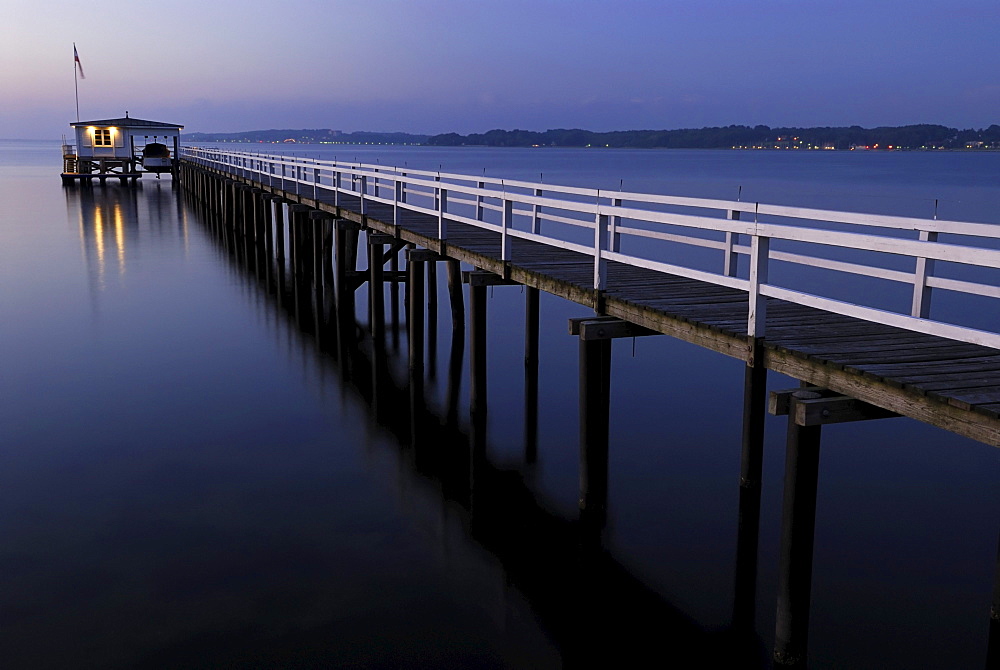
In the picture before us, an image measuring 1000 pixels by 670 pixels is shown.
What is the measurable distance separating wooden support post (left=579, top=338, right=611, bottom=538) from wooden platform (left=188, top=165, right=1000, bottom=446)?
478mm

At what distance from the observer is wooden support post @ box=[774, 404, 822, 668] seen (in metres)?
5.92

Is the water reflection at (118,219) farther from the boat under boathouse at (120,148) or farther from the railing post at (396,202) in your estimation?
the railing post at (396,202)

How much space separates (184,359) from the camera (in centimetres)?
1661

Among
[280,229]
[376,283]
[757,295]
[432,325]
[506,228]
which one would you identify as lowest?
[432,325]

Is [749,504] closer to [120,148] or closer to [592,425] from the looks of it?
[592,425]

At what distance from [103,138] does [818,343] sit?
63459mm

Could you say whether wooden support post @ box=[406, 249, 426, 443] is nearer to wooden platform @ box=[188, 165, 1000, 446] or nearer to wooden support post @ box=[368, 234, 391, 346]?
wooden support post @ box=[368, 234, 391, 346]

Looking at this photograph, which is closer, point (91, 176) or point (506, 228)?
point (506, 228)

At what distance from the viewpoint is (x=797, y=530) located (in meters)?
6.01

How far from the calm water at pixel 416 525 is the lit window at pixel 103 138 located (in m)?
49.5

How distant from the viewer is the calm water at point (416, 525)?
7293 millimetres

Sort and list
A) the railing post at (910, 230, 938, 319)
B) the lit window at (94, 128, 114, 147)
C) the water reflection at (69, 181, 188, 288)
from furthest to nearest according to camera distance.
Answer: the lit window at (94, 128, 114, 147) < the water reflection at (69, 181, 188, 288) < the railing post at (910, 230, 938, 319)

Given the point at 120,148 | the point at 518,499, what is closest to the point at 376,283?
the point at 518,499

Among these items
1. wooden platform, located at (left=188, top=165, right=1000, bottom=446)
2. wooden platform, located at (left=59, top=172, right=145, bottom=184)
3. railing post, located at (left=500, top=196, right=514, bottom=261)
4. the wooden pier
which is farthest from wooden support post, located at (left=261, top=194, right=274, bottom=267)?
wooden platform, located at (left=59, top=172, right=145, bottom=184)
